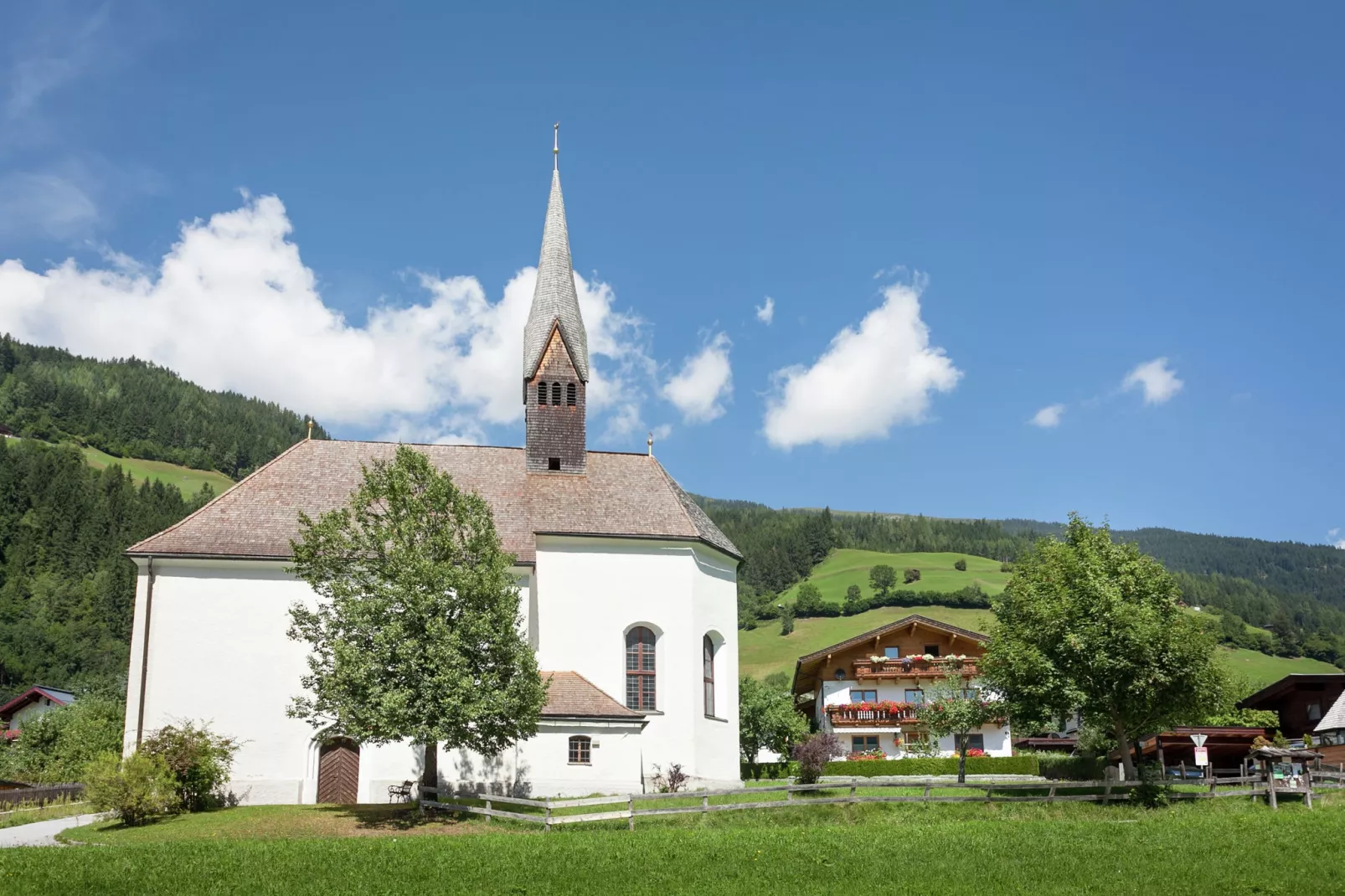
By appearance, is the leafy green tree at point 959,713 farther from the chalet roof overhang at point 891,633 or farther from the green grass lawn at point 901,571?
the green grass lawn at point 901,571

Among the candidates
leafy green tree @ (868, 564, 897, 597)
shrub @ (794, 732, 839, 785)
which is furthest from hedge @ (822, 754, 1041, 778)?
leafy green tree @ (868, 564, 897, 597)

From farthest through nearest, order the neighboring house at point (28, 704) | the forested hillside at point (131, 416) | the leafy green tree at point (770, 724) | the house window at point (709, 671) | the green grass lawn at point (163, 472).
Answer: the forested hillside at point (131, 416) → the green grass lawn at point (163, 472) → the neighboring house at point (28, 704) → the leafy green tree at point (770, 724) → the house window at point (709, 671)

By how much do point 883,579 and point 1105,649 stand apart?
337 feet

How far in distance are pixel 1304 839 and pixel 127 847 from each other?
22722 mm

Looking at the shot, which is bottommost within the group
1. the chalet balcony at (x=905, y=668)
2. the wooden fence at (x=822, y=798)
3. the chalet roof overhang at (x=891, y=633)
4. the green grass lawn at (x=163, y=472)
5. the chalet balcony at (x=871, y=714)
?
the wooden fence at (x=822, y=798)

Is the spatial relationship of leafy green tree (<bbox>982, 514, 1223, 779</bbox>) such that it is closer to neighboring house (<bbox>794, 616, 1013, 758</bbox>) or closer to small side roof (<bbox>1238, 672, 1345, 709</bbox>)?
neighboring house (<bbox>794, 616, 1013, 758</bbox>)

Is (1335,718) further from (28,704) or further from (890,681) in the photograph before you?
(28,704)

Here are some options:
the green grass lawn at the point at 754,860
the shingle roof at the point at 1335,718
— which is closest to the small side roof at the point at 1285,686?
the shingle roof at the point at 1335,718

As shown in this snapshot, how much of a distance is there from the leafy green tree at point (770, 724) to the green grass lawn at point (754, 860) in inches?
984

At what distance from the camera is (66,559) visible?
365ft

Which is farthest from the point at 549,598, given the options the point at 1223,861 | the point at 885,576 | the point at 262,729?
the point at 885,576

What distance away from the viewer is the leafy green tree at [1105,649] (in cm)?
2827

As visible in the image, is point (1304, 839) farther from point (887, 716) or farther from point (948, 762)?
point (887, 716)

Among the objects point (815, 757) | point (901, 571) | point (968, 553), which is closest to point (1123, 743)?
point (815, 757)
